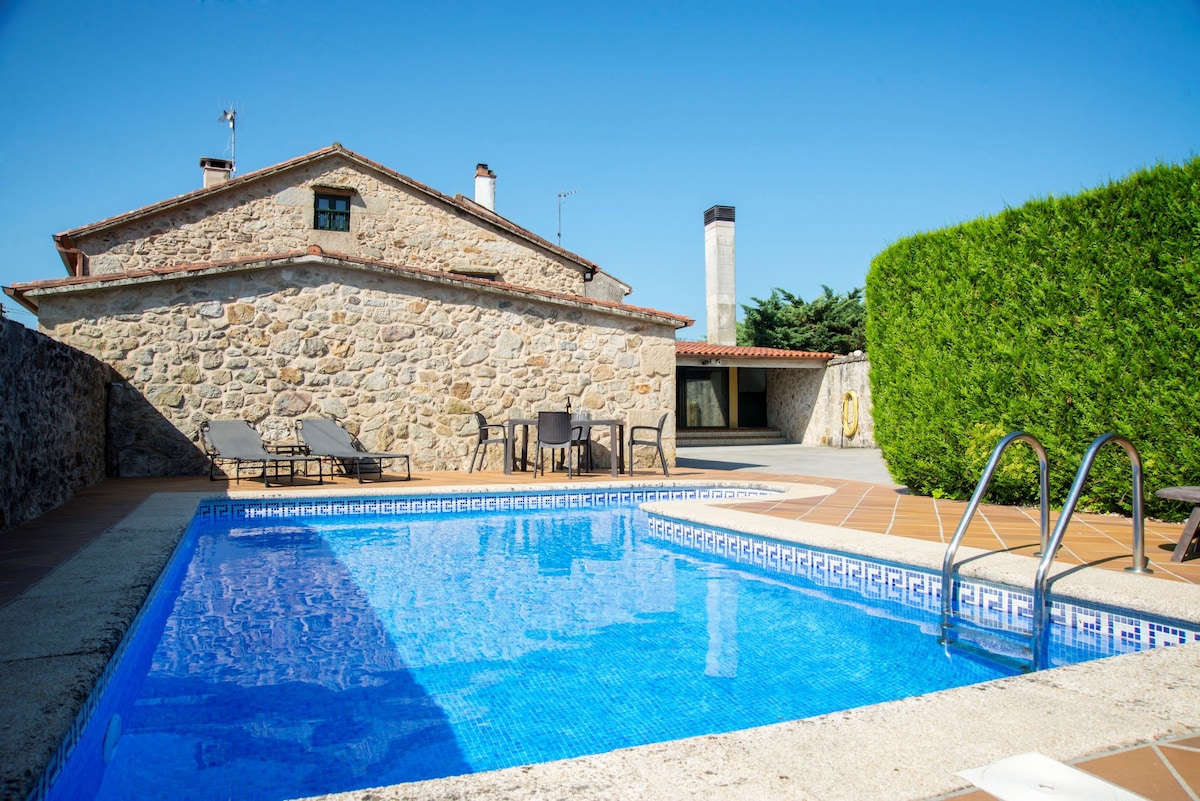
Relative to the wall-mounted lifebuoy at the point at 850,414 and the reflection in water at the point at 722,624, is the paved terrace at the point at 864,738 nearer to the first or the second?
the reflection in water at the point at 722,624

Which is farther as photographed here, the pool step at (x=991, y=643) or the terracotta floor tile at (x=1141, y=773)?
the pool step at (x=991, y=643)

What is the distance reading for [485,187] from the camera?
64.1 ft

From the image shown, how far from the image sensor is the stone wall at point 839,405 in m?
18.5

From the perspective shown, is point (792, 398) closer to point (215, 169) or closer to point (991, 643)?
point (215, 169)

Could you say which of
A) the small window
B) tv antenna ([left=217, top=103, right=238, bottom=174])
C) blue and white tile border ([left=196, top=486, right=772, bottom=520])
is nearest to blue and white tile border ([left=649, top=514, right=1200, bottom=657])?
blue and white tile border ([left=196, top=486, right=772, bottom=520])

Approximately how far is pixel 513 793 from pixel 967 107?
14.4 metres

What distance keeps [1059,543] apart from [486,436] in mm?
7799

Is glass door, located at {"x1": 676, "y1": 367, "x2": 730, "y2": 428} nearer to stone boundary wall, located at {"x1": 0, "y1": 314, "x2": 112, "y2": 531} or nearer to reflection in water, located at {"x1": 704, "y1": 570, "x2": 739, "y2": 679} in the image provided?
stone boundary wall, located at {"x1": 0, "y1": 314, "x2": 112, "y2": 531}

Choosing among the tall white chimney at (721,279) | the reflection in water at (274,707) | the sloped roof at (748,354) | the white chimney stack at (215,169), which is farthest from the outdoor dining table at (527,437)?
the tall white chimney at (721,279)

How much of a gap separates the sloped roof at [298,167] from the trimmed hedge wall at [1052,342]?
32.7 ft

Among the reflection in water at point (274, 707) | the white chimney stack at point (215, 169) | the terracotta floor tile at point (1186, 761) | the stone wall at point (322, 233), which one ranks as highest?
the white chimney stack at point (215, 169)

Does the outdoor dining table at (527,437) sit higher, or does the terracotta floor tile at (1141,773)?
the outdoor dining table at (527,437)

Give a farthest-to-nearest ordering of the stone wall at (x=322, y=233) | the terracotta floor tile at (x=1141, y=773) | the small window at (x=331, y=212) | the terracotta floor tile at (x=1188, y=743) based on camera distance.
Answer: the small window at (x=331, y=212) → the stone wall at (x=322, y=233) → the terracotta floor tile at (x=1188, y=743) → the terracotta floor tile at (x=1141, y=773)

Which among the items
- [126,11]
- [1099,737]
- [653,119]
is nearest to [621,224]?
[653,119]
